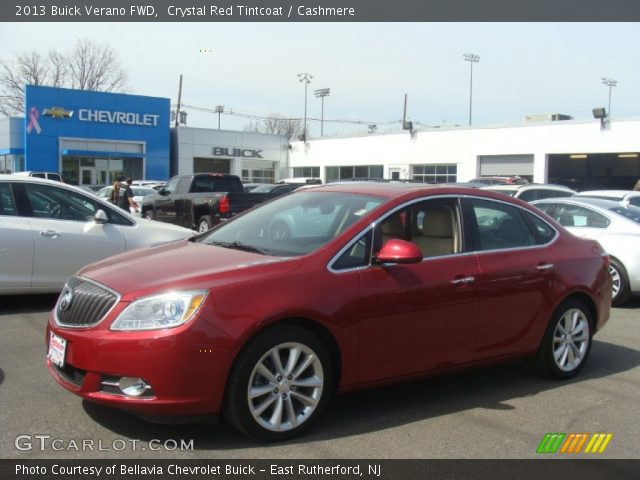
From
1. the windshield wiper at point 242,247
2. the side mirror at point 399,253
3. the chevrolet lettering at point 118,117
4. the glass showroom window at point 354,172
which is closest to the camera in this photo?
the side mirror at point 399,253

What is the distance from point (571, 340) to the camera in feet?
18.4

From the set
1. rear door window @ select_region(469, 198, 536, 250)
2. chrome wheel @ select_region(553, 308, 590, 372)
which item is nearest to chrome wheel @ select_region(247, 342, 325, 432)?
rear door window @ select_region(469, 198, 536, 250)

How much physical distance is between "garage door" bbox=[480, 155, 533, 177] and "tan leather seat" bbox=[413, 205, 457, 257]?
32248 millimetres

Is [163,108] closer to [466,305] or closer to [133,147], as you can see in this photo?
[133,147]

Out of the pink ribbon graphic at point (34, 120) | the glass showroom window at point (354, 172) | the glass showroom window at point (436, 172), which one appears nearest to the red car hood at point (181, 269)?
the glass showroom window at point (436, 172)

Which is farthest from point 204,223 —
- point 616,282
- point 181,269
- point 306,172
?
point 306,172

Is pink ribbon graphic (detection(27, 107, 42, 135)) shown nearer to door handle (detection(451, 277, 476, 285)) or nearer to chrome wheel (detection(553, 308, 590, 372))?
chrome wheel (detection(553, 308, 590, 372))

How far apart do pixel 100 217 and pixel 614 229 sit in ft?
23.4

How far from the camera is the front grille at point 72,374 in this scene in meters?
3.96

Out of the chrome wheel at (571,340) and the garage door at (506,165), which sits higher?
the garage door at (506,165)

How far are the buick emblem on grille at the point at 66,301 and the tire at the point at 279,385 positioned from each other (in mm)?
1253

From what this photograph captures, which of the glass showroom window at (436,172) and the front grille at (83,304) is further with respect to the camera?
the glass showroom window at (436,172)

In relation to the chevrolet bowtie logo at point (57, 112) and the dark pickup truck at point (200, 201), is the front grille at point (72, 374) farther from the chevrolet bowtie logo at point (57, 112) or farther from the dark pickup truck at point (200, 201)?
the chevrolet bowtie logo at point (57, 112)

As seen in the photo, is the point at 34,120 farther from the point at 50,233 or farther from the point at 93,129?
the point at 50,233
